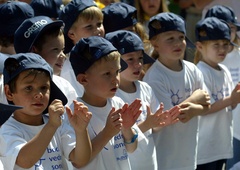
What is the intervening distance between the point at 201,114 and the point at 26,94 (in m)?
1.96

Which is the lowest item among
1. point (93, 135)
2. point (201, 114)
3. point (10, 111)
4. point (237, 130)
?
point (237, 130)


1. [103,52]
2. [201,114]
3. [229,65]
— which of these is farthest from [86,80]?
[229,65]

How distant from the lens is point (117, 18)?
6.03 metres

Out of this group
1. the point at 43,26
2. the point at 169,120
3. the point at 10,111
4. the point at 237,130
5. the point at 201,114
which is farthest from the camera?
the point at 237,130

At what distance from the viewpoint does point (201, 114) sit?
5.68 meters

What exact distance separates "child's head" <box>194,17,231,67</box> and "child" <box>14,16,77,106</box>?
1826 millimetres

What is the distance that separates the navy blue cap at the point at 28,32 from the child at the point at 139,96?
2.12 feet

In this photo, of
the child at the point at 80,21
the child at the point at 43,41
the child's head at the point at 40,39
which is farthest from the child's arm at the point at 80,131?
the child at the point at 80,21

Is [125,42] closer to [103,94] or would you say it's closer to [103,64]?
[103,64]

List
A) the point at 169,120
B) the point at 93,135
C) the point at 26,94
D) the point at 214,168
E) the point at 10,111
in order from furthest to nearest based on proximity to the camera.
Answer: the point at 214,168, the point at 169,120, the point at 93,135, the point at 26,94, the point at 10,111

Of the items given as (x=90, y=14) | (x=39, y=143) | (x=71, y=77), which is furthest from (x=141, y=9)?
(x=39, y=143)

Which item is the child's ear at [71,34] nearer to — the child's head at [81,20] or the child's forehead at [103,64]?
the child's head at [81,20]

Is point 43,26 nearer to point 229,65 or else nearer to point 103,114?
point 103,114

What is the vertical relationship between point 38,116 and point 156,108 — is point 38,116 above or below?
above
